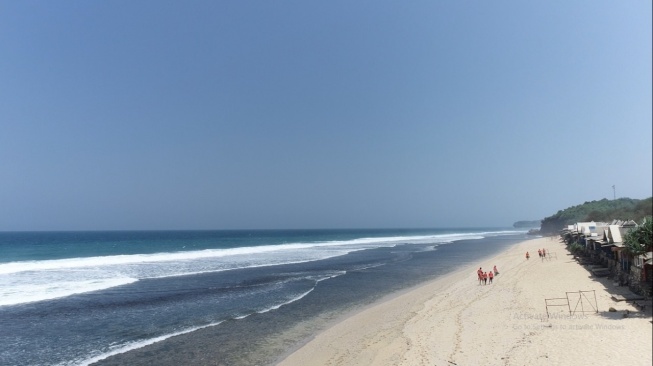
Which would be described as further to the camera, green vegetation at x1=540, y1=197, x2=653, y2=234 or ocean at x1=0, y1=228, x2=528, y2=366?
green vegetation at x1=540, y1=197, x2=653, y2=234

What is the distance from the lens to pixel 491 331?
16.2m

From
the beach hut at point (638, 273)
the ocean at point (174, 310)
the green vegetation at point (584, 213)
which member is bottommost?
the ocean at point (174, 310)

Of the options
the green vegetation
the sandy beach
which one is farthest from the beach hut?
the green vegetation

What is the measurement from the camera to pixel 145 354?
15.6 meters

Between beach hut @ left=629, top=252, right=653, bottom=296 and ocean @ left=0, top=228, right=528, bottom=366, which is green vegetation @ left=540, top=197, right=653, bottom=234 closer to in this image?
ocean @ left=0, top=228, right=528, bottom=366

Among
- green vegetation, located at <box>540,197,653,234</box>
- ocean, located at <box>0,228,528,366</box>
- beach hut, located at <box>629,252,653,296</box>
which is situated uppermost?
green vegetation, located at <box>540,197,653,234</box>

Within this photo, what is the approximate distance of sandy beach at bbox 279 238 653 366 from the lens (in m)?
12.5

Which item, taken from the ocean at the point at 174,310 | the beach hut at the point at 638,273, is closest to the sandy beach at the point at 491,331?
the beach hut at the point at 638,273

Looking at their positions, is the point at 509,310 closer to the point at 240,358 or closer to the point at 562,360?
the point at 562,360

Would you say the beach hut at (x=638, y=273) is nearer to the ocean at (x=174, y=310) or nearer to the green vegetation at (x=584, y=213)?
the ocean at (x=174, y=310)

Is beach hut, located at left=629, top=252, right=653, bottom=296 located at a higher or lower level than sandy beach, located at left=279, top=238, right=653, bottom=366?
higher

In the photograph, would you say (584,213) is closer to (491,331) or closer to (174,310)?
(491,331)

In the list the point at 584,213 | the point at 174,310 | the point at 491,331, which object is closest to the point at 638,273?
the point at 491,331

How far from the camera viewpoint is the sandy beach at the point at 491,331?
12500 mm
